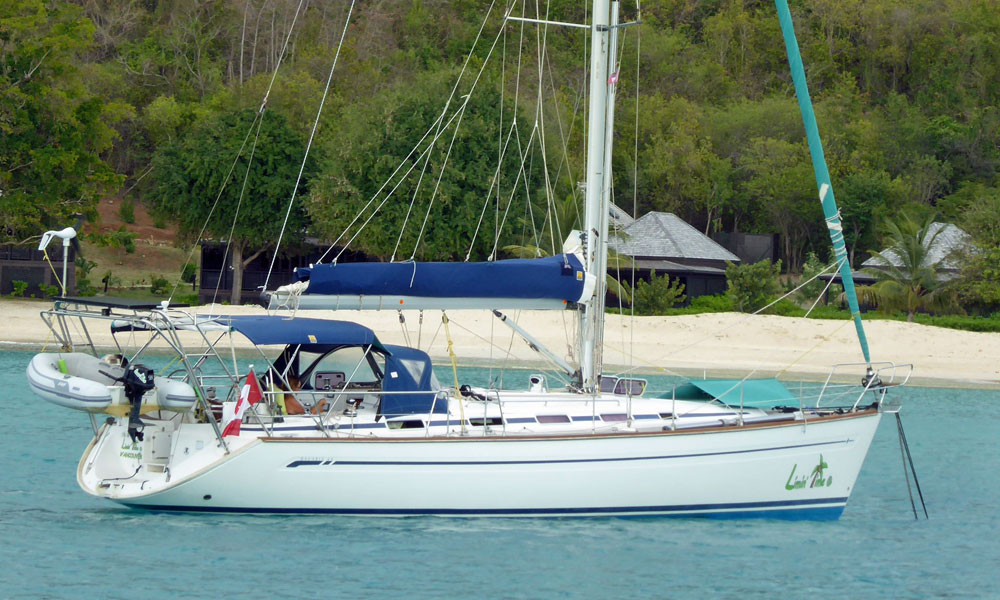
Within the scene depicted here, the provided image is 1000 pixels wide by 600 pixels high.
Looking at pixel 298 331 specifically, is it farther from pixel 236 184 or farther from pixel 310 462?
pixel 236 184

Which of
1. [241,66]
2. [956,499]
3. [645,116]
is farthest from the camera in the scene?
[241,66]

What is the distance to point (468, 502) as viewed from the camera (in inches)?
527

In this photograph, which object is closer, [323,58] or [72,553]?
[72,553]

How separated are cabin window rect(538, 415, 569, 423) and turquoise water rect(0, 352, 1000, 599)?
1182 mm

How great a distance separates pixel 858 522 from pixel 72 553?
32.7ft

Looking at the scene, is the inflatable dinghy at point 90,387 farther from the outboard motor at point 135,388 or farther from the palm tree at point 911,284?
the palm tree at point 911,284

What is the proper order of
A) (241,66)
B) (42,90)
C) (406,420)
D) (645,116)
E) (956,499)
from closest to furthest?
(406,420)
(956,499)
(42,90)
(645,116)
(241,66)

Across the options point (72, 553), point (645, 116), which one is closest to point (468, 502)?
point (72, 553)

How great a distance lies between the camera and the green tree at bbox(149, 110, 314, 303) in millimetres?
42094

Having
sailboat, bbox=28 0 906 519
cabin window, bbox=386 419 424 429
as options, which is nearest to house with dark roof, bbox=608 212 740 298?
sailboat, bbox=28 0 906 519

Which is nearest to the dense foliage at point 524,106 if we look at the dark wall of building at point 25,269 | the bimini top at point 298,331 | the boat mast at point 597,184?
the dark wall of building at point 25,269

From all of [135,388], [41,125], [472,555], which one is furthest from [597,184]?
[41,125]

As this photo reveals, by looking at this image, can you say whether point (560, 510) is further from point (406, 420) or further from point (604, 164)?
point (604, 164)

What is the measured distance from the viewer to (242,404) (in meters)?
13.3
